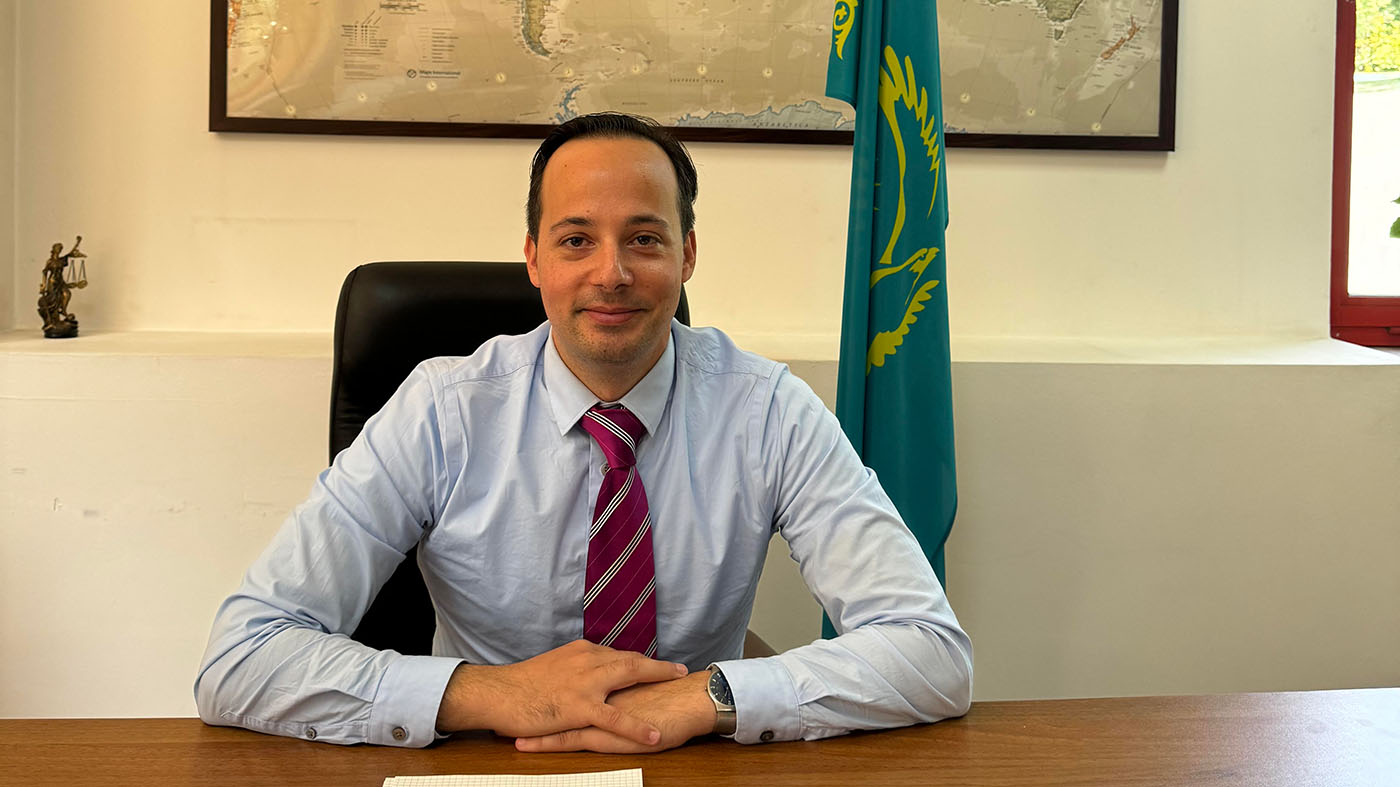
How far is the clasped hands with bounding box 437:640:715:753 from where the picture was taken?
3.46 feet

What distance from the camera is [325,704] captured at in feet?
3.61

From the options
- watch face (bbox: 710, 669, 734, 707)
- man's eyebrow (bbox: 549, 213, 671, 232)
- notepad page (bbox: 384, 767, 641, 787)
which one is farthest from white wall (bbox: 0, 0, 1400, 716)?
notepad page (bbox: 384, 767, 641, 787)

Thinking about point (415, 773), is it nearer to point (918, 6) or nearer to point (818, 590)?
point (818, 590)

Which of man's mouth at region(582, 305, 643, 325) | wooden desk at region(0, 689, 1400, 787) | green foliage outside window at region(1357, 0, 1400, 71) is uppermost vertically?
green foliage outside window at region(1357, 0, 1400, 71)

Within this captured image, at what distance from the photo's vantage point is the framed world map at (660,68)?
247cm

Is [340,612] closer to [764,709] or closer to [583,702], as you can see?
[583,702]

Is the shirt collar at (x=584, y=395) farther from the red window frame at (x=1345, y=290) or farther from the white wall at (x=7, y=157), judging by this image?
the red window frame at (x=1345, y=290)

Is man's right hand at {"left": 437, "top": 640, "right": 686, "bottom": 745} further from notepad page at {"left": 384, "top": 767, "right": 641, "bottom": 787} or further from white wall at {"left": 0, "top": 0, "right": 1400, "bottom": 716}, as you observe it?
white wall at {"left": 0, "top": 0, "right": 1400, "bottom": 716}

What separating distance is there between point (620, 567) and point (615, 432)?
0.57 ft

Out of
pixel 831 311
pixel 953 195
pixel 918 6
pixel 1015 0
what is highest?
pixel 1015 0

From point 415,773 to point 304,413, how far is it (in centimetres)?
139

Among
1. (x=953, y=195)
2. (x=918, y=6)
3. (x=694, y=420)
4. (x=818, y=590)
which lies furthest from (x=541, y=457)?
(x=953, y=195)

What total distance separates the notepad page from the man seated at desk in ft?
0.99

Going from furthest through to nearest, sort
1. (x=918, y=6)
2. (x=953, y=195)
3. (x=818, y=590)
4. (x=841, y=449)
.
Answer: (x=953, y=195)
(x=918, y=6)
(x=841, y=449)
(x=818, y=590)
